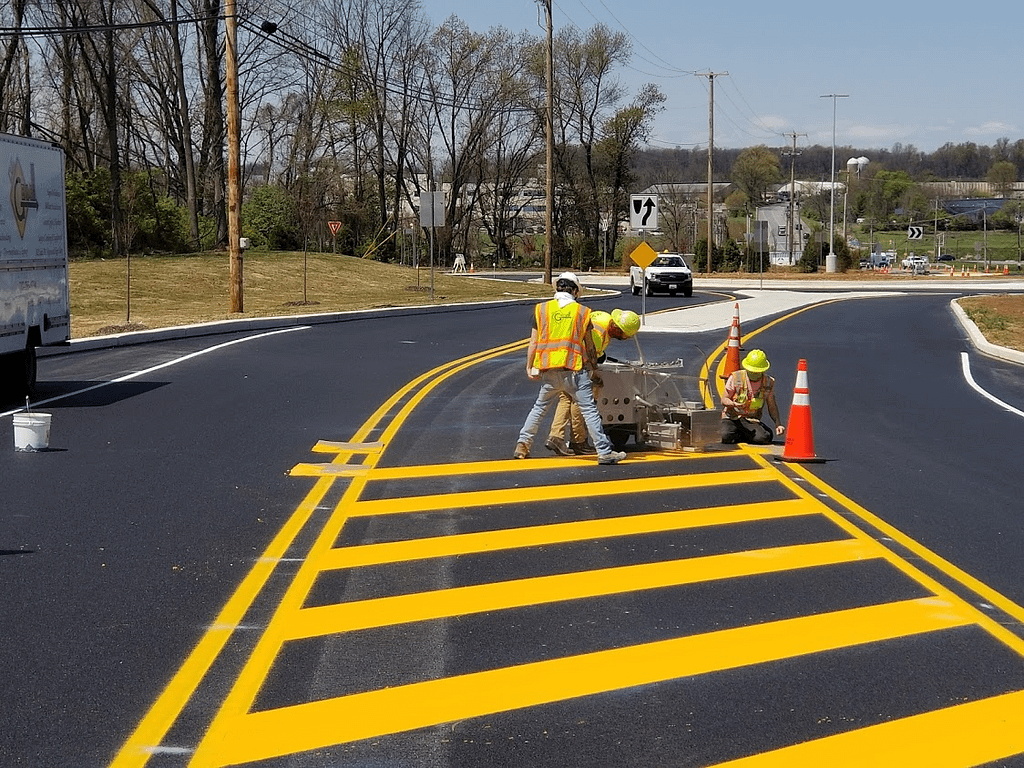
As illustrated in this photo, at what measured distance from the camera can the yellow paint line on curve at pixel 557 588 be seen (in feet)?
22.4

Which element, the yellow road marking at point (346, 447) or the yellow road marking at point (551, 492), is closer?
the yellow road marking at point (551, 492)

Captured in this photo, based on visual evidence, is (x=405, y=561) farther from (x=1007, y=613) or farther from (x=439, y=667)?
(x=1007, y=613)

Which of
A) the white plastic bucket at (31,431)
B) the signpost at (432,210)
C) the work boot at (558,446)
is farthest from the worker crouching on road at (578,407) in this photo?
the signpost at (432,210)

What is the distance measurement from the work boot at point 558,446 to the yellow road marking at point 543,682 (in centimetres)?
527

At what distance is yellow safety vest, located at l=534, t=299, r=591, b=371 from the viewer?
448 inches

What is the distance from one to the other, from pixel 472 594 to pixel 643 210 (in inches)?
836

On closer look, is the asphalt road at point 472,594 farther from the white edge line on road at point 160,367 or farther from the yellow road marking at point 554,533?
the white edge line on road at point 160,367

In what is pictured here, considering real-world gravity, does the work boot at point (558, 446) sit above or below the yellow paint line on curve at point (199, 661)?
above

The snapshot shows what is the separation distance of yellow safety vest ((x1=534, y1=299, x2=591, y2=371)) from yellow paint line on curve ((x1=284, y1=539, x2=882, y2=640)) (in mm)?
3347

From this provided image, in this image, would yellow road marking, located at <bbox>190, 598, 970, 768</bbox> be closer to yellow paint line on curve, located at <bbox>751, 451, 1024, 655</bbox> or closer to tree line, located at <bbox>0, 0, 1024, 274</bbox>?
yellow paint line on curve, located at <bbox>751, 451, 1024, 655</bbox>

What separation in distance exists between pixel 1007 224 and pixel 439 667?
172966 millimetres

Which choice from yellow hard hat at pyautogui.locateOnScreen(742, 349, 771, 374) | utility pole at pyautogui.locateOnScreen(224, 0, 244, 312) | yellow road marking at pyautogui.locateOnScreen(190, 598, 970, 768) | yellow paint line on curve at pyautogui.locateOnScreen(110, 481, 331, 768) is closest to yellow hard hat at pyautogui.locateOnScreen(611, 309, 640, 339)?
yellow hard hat at pyautogui.locateOnScreen(742, 349, 771, 374)

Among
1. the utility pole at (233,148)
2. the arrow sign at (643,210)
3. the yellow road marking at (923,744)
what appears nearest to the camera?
the yellow road marking at (923,744)

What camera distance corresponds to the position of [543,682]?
581 cm
